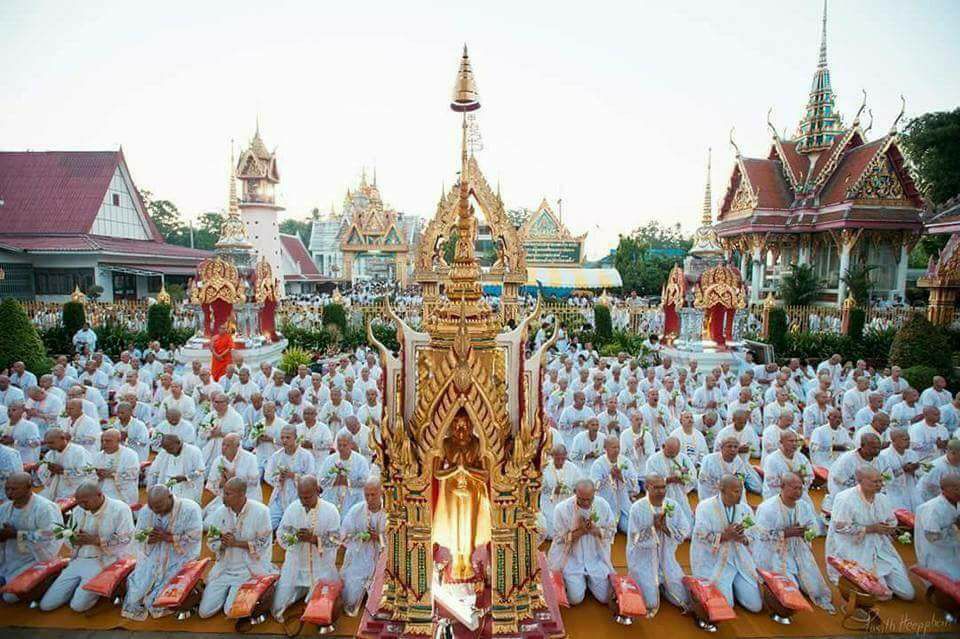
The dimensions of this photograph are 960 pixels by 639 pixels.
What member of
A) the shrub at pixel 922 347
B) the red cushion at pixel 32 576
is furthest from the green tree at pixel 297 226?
the red cushion at pixel 32 576

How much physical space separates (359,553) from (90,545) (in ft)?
8.47

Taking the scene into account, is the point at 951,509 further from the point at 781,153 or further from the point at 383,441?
the point at 781,153

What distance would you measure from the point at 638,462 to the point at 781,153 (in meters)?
25.4

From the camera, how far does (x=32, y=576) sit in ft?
15.7

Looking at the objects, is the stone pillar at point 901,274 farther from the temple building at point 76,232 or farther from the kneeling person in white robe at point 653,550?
the temple building at point 76,232

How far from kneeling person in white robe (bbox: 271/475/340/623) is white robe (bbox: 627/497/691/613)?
2.89 m

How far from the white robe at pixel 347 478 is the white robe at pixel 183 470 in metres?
1.63

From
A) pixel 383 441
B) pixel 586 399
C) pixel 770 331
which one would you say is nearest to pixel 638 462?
pixel 586 399

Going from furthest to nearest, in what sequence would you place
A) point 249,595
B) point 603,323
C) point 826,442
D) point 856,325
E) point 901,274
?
point 901,274 < point 603,323 < point 856,325 < point 826,442 < point 249,595

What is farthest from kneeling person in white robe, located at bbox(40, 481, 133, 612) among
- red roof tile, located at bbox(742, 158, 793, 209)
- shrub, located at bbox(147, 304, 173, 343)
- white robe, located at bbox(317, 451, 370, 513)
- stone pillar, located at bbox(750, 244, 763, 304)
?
red roof tile, located at bbox(742, 158, 793, 209)

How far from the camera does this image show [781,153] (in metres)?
26.5

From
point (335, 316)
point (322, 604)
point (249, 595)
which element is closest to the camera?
point (322, 604)

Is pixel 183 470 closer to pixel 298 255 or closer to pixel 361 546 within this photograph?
pixel 361 546

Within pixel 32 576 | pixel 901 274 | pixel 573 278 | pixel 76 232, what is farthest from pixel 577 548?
pixel 573 278
